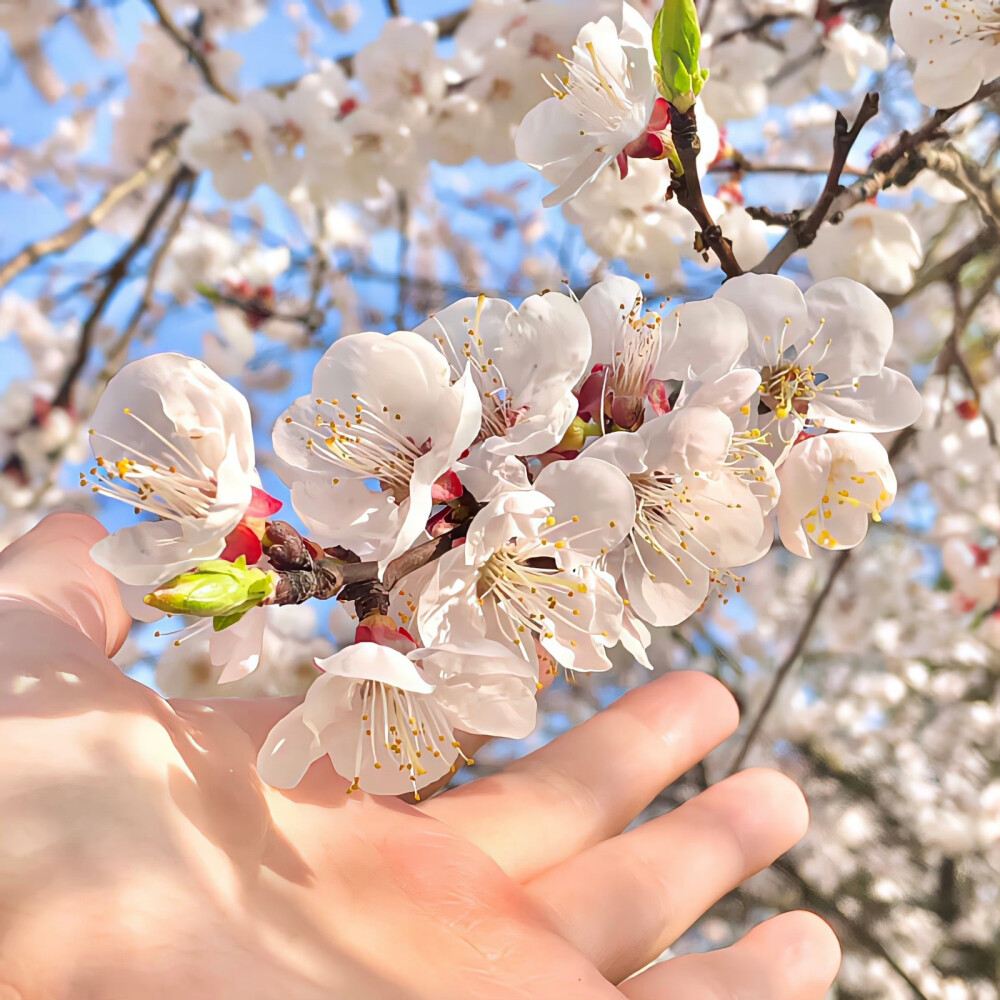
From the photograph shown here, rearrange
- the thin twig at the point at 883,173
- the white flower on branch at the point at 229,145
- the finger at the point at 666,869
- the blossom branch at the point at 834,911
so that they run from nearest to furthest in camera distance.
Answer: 1. the thin twig at the point at 883,173
2. the finger at the point at 666,869
3. the white flower on branch at the point at 229,145
4. the blossom branch at the point at 834,911

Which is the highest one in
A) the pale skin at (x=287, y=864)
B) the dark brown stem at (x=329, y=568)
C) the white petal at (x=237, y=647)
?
the dark brown stem at (x=329, y=568)

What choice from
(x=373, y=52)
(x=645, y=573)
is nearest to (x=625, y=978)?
(x=645, y=573)

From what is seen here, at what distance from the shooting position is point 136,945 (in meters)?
0.52

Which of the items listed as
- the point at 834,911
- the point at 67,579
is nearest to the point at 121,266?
the point at 67,579

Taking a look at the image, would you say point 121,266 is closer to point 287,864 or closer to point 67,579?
point 67,579

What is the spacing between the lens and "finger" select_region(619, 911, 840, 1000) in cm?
71

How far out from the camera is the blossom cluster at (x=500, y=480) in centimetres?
45

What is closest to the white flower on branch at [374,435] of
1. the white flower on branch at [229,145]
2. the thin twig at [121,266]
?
the white flower on branch at [229,145]

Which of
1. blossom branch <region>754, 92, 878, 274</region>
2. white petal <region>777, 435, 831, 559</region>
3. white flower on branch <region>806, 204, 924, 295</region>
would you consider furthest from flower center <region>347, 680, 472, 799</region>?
white flower on branch <region>806, 204, 924, 295</region>

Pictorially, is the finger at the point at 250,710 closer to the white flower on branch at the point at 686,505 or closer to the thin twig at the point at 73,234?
the white flower on branch at the point at 686,505

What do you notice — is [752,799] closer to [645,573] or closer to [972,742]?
[645,573]

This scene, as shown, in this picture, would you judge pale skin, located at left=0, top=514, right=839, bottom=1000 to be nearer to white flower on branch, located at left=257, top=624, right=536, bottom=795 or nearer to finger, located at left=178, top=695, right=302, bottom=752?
finger, located at left=178, top=695, right=302, bottom=752

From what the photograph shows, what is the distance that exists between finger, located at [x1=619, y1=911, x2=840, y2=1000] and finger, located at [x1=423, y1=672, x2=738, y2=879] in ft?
0.50

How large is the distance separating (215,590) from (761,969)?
2.15 feet
